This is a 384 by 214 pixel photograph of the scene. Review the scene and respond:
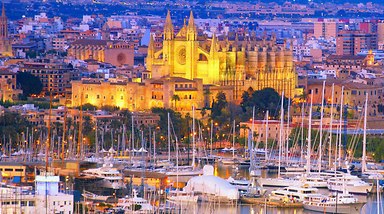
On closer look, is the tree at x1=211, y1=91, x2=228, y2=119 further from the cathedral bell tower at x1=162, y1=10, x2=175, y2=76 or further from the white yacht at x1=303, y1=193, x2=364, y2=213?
the white yacht at x1=303, y1=193, x2=364, y2=213

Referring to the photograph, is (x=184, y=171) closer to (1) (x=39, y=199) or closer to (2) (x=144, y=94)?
(1) (x=39, y=199)

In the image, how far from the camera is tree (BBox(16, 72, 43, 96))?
72375 millimetres

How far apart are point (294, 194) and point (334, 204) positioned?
180 cm

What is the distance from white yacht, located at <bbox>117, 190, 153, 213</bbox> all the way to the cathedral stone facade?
30.6 meters

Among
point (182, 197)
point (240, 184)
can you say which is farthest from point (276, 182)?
point (182, 197)

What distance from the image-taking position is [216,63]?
A: 71312 millimetres

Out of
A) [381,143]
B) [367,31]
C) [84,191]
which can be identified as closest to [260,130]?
[381,143]

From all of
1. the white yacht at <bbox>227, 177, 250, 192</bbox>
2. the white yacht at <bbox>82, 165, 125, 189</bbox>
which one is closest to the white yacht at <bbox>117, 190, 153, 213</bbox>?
the white yacht at <bbox>82, 165, 125, 189</bbox>

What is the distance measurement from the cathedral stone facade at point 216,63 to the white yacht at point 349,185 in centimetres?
2305

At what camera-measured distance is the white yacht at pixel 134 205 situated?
123ft

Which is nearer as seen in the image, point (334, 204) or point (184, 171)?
point (334, 204)

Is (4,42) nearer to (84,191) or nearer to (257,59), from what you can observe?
(257,59)

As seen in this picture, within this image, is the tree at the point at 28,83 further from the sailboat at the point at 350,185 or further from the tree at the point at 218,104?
the sailboat at the point at 350,185

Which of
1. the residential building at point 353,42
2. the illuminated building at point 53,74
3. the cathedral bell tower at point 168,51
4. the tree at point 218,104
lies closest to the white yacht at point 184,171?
the tree at point 218,104
